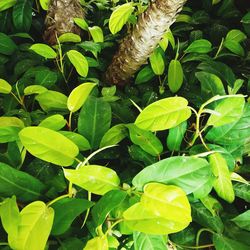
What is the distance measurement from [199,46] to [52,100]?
1.78ft

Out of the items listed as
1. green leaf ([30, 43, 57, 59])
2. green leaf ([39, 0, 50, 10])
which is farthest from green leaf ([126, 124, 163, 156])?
green leaf ([39, 0, 50, 10])

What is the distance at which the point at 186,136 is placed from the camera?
777mm

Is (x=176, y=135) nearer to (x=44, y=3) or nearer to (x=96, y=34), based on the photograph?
(x=96, y=34)

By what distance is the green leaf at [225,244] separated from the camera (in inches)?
23.9

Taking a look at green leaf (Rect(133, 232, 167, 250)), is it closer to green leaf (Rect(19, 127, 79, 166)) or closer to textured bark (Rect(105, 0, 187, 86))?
green leaf (Rect(19, 127, 79, 166))

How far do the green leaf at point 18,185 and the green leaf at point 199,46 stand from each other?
2.24 feet

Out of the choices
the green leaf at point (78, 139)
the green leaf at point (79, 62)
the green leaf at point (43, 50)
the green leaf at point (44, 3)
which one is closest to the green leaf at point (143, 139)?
the green leaf at point (78, 139)

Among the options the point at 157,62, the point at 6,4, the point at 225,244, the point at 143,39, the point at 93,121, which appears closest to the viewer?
the point at 225,244

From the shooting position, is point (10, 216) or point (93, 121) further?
point (93, 121)

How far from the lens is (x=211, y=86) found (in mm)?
781

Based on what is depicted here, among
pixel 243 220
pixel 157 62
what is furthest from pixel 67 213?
pixel 157 62

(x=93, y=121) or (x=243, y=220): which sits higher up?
(x=93, y=121)

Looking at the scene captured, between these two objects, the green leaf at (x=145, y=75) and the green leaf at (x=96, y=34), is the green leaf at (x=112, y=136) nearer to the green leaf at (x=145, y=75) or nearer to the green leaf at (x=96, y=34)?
the green leaf at (x=145, y=75)

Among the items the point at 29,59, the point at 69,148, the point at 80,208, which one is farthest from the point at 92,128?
the point at 29,59
